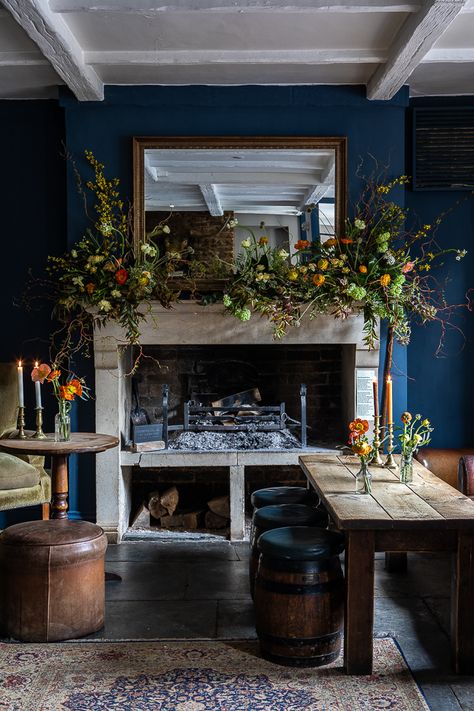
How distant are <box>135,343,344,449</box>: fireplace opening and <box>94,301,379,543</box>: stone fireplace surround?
59 centimetres

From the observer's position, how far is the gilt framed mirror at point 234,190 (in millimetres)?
4996

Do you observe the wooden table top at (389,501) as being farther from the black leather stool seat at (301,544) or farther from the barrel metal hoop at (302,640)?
the barrel metal hoop at (302,640)

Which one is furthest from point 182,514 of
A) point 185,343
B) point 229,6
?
point 229,6

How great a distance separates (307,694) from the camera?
286cm

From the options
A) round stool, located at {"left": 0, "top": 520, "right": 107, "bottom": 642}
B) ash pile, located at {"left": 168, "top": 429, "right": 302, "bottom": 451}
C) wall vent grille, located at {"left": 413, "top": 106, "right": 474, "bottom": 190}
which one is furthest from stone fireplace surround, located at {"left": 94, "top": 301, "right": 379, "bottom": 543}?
round stool, located at {"left": 0, "top": 520, "right": 107, "bottom": 642}

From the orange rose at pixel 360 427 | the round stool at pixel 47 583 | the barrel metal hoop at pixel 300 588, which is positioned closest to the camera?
the barrel metal hoop at pixel 300 588

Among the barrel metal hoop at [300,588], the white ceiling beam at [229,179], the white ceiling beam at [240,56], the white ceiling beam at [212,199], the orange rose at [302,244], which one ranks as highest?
the white ceiling beam at [240,56]

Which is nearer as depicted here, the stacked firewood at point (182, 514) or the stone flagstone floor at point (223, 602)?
the stone flagstone floor at point (223, 602)

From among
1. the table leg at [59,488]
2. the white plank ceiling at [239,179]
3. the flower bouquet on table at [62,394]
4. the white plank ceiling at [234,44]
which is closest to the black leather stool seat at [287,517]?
the table leg at [59,488]

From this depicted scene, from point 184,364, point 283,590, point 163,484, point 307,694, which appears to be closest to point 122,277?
point 184,364

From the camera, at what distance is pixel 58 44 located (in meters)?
4.09

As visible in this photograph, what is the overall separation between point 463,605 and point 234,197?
3007 millimetres

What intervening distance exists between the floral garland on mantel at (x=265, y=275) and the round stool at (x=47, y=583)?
65.3 inches

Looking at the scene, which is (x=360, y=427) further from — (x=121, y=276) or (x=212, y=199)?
(x=212, y=199)
